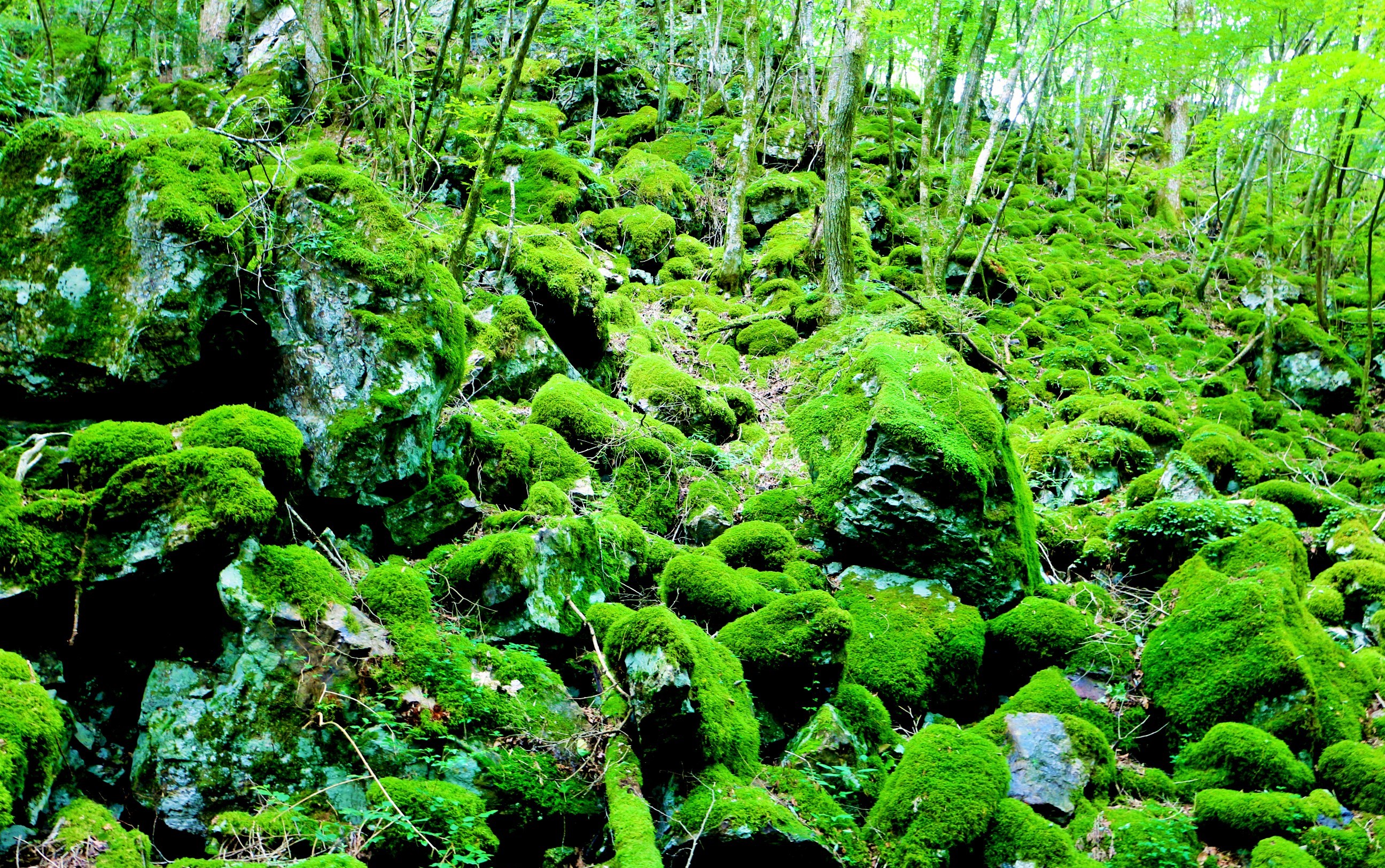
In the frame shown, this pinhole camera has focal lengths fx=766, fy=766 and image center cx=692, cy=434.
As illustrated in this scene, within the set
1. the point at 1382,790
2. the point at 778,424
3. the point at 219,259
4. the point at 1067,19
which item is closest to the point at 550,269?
the point at 778,424

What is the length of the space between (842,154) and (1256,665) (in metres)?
8.18

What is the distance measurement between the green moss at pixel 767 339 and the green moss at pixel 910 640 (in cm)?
542

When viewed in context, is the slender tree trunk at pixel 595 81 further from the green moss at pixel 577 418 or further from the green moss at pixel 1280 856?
the green moss at pixel 1280 856

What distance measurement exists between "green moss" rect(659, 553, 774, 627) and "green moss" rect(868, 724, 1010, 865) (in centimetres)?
152

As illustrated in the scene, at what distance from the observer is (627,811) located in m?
4.00

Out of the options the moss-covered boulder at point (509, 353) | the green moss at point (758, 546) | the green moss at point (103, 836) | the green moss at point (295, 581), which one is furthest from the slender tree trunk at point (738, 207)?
the green moss at point (103, 836)

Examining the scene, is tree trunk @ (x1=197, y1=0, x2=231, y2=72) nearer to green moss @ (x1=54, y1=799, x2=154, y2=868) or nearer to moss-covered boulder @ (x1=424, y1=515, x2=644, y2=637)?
moss-covered boulder @ (x1=424, y1=515, x2=644, y2=637)

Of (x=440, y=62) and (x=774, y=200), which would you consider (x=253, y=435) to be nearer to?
(x=440, y=62)

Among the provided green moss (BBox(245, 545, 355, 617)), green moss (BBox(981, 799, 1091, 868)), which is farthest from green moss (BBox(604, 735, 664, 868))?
green moss (BBox(981, 799, 1091, 868))

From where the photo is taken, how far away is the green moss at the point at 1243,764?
4.93m

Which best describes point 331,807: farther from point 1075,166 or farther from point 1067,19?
point 1067,19

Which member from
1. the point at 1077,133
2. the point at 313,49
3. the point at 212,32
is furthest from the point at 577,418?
the point at 1077,133

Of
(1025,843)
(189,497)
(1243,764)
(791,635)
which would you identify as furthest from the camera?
(791,635)

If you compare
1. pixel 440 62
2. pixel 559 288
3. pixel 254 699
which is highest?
pixel 440 62
